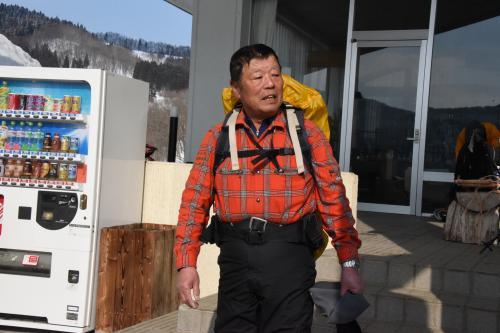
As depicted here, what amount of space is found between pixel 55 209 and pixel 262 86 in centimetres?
343

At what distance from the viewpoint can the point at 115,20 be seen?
24766mm

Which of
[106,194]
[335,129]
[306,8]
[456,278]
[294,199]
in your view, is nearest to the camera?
[294,199]

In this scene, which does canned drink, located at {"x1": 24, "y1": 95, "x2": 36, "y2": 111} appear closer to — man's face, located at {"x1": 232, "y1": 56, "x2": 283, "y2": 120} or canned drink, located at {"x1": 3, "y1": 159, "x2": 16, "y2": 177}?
canned drink, located at {"x1": 3, "y1": 159, "x2": 16, "y2": 177}

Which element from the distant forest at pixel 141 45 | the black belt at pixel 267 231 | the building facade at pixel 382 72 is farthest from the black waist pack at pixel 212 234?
the distant forest at pixel 141 45

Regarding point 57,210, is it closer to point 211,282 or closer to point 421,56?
point 211,282

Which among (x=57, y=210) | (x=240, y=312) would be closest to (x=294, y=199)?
(x=240, y=312)

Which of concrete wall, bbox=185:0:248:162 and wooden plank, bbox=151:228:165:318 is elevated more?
concrete wall, bbox=185:0:248:162

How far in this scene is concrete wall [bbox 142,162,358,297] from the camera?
6398 mm

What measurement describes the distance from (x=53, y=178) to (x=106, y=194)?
1.58ft

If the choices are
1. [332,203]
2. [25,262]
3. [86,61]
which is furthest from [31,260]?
[86,61]

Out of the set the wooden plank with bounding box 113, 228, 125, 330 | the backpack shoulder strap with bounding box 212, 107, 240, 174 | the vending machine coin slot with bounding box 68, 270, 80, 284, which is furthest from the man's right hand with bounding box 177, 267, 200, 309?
the vending machine coin slot with bounding box 68, 270, 80, 284

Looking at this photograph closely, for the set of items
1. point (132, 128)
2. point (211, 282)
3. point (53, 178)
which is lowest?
point (211, 282)

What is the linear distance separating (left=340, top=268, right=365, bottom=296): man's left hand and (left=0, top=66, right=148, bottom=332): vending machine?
3.35m

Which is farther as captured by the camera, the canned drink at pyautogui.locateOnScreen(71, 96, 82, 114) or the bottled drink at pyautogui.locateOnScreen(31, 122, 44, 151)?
the bottled drink at pyautogui.locateOnScreen(31, 122, 44, 151)
